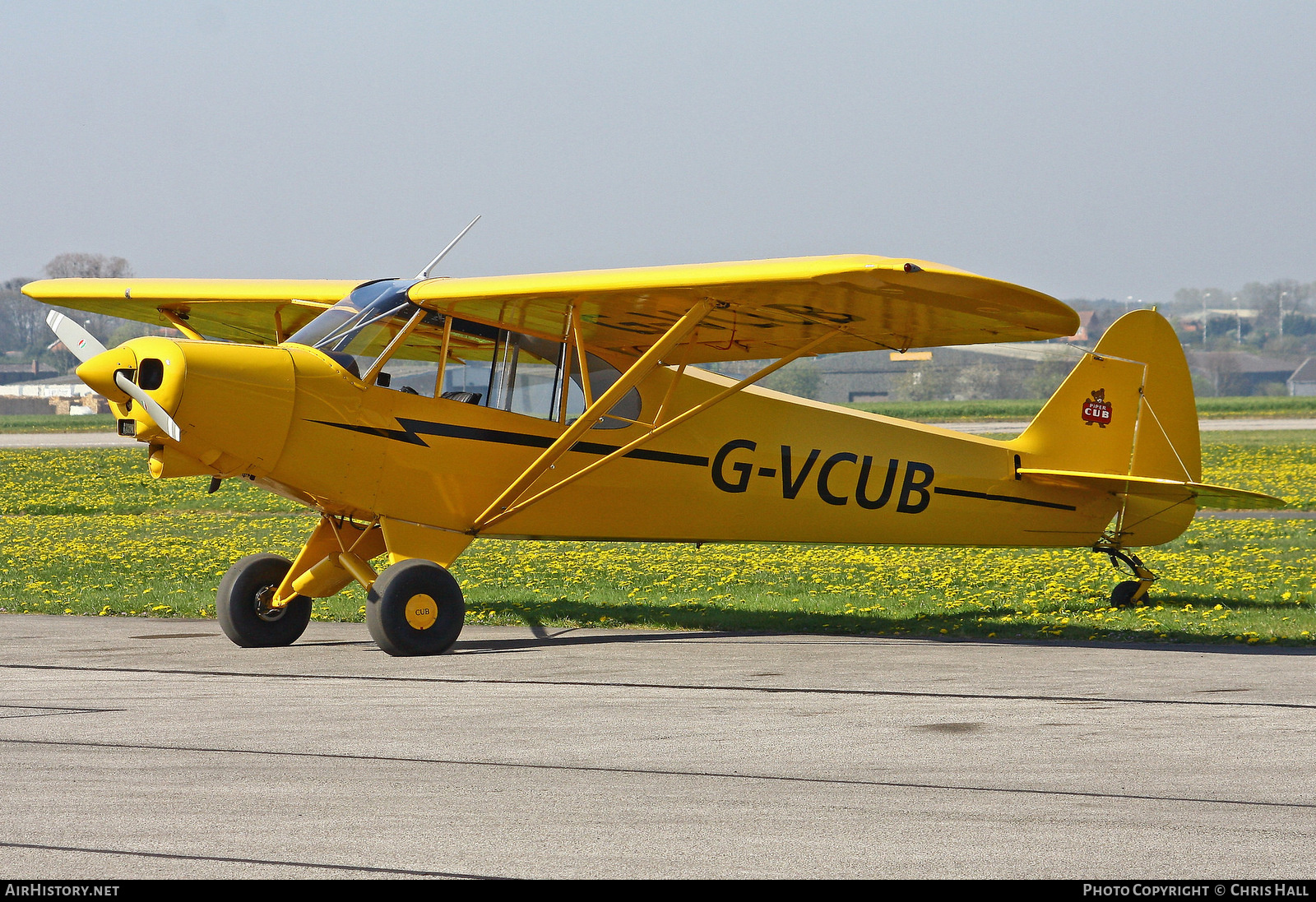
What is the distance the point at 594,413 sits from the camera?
10.1 m

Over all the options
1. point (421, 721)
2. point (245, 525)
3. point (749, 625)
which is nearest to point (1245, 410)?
point (245, 525)

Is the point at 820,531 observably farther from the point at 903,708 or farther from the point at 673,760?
the point at 673,760

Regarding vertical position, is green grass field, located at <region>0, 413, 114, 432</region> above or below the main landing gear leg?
below

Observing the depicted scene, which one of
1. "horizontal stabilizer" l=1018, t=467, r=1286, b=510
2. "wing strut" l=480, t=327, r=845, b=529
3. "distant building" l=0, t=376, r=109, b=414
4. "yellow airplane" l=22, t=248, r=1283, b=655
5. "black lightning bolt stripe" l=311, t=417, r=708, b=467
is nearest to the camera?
"yellow airplane" l=22, t=248, r=1283, b=655

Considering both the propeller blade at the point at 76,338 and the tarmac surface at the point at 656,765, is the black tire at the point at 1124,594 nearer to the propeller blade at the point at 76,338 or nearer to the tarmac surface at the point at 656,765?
the tarmac surface at the point at 656,765

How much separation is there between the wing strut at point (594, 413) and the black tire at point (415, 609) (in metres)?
0.92

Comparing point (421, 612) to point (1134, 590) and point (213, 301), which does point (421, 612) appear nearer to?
point (213, 301)

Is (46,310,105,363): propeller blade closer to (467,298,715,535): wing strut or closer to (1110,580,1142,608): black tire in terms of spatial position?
(467,298,715,535): wing strut

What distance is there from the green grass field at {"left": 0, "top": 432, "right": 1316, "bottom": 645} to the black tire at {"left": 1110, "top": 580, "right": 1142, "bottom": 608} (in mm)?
167

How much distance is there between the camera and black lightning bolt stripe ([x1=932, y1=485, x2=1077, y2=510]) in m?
12.4

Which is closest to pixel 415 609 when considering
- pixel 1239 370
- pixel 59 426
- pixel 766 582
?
pixel 766 582

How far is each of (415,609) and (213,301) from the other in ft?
14.6

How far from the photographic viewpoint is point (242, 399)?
30.1 ft

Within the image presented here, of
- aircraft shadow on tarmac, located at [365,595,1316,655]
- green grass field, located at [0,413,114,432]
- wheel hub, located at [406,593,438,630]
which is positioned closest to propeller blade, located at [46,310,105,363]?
wheel hub, located at [406,593,438,630]
